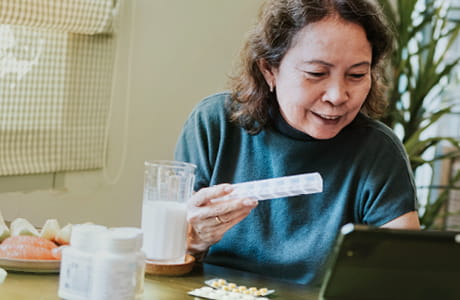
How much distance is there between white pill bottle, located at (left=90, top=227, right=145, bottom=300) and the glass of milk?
10.7 inches

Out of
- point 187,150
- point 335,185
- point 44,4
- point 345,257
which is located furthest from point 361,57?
point 44,4

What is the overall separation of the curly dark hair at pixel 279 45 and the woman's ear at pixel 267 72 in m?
0.01

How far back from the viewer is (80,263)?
107 centimetres

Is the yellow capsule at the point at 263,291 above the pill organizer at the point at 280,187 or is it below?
below

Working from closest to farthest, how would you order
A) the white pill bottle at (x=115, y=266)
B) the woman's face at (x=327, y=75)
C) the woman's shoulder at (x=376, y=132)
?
the white pill bottle at (x=115, y=266) < the woman's face at (x=327, y=75) < the woman's shoulder at (x=376, y=132)

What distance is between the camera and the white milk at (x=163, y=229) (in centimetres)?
135

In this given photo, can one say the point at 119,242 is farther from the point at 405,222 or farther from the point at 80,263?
the point at 405,222

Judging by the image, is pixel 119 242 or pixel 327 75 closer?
pixel 119 242

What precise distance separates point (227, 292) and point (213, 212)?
0.18 meters

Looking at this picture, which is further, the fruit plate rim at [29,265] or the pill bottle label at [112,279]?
the fruit plate rim at [29,265]

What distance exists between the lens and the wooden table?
3.80 ft

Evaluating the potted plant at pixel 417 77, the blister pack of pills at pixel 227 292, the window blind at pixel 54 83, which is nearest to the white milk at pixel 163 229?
the blister pack of pills at pixel 227 292

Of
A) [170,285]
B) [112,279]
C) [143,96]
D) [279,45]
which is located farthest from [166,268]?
[143,96]

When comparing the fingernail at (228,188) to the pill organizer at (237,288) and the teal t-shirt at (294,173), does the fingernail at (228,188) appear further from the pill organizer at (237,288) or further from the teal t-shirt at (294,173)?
the teal t-shirt at (294,173)
